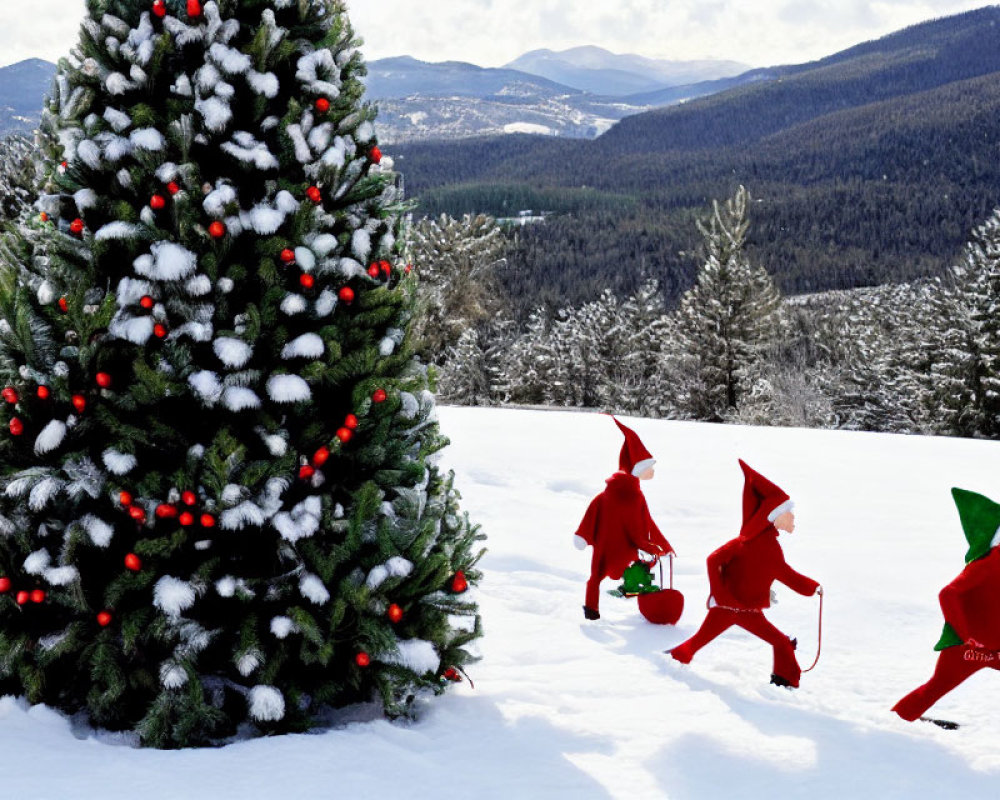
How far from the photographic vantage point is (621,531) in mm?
→ 5242

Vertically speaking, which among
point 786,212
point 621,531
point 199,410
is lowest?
point 621,531

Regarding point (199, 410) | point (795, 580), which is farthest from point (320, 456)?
point (795, 580)

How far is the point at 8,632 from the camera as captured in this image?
119 inches

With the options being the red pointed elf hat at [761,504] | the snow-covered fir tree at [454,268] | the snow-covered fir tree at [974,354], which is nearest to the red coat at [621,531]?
the red pointed elf hat at [761,504]

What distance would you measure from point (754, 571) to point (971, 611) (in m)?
1.01

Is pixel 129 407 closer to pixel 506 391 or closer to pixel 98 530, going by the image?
pixel 98 530

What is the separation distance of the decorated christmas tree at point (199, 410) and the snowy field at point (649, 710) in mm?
264

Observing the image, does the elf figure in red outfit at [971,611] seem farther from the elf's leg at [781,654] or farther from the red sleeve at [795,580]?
the red sleeve at [795,580]

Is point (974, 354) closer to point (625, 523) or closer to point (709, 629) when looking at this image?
point (625, 523)

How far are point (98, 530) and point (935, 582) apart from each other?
5.43 m

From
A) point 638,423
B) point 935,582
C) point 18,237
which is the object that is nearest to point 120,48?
point 18,237

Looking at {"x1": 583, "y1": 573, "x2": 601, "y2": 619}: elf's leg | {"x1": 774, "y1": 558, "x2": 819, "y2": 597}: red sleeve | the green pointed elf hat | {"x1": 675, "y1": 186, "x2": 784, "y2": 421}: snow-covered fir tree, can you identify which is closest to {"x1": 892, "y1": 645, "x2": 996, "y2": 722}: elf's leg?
the green pointed elf hat

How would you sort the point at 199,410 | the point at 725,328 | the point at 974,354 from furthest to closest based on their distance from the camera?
the point at 725,328 < the point at 974,354 < the point at 199,410

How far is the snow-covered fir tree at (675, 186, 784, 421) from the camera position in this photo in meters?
29.6
